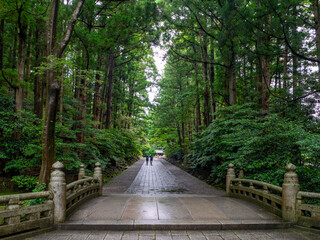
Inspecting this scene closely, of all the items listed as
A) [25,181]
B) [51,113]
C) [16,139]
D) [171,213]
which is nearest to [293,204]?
[171,213]

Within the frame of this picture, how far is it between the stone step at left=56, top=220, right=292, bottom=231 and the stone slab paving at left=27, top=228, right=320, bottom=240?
0.41 feet

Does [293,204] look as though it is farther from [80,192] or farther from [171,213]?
[80,192]

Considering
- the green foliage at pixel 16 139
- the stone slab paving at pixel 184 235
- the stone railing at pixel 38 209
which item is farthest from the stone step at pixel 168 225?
the green foliage at pixel 16 139

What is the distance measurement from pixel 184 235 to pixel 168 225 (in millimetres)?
460

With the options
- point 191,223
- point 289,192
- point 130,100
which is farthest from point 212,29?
point 130,100

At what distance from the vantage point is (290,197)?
16.9ft

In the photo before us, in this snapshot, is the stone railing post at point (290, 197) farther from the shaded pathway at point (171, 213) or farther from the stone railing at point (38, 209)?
the stone railing at point (38, 209)

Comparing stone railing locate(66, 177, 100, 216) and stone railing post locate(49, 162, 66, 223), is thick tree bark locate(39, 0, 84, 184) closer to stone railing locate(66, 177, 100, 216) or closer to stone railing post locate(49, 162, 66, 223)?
stone railing locate(66, 177, 100, 216)

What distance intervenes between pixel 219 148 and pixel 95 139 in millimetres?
7905

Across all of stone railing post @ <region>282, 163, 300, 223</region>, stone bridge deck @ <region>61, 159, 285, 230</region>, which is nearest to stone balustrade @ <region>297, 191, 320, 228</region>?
stone railing post @ <region>282, 163, 300, 223</region>

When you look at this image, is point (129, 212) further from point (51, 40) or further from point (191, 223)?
point (51, 40)

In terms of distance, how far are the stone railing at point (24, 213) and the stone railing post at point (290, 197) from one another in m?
5.96

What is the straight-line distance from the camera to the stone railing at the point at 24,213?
13.0ft

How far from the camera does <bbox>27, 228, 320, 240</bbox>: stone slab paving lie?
4.27 meters
